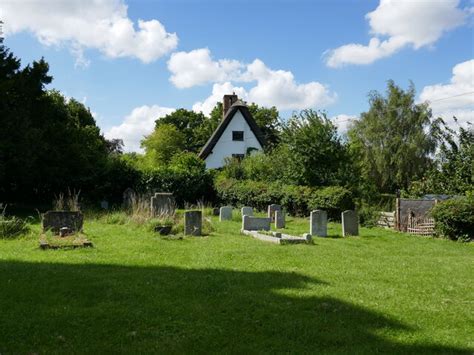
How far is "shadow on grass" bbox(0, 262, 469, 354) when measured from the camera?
5.52 meters

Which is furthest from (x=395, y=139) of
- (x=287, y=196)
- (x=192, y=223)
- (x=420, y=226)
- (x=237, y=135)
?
(x=192, y=223)

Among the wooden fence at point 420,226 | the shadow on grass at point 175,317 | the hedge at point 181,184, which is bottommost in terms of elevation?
the shadow on grass at point 175,317

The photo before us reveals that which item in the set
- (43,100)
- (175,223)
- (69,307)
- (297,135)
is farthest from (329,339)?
(43,100)

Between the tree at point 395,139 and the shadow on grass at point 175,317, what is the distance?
3513 cm

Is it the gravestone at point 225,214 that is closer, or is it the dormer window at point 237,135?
the gravestone at point 225,214

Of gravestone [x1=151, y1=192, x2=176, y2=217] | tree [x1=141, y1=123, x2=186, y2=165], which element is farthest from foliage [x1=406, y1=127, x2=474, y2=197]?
tree [x1=141, y1=123, x2=186, y2=165]

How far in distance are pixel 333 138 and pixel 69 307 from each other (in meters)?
23.5

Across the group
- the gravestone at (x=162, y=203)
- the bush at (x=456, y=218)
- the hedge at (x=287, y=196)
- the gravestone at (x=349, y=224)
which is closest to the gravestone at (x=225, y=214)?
the gravestone at (x=162, y=203)

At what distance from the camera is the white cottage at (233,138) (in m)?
45.9

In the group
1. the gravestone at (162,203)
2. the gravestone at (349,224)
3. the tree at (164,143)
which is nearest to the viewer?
the gravestone at (349,224)

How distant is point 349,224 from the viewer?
18797mm

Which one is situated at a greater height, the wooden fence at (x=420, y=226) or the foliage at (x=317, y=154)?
the foliage at (x=317, y=154)

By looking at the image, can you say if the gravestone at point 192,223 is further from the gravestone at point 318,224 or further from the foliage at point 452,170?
the foliage at point 452,170

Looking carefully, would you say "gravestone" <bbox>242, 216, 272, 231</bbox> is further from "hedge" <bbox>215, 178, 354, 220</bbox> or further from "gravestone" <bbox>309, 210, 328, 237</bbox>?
"hedge" <bbox>215, 178, 354, 220</bbox>
